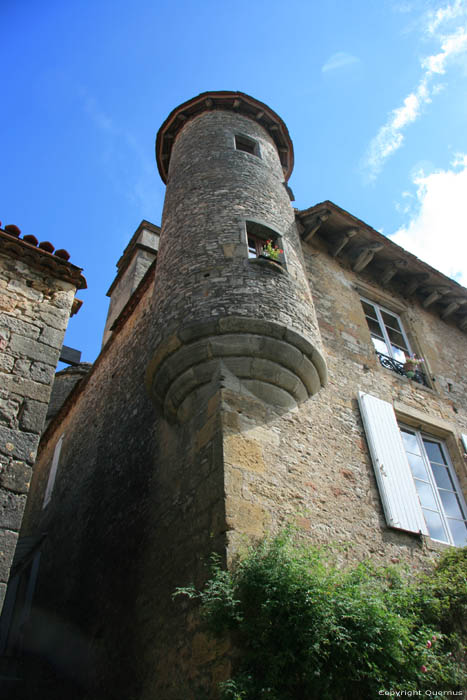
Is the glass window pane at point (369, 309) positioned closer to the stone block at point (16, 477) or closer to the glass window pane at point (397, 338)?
the glass window pane at point (397, 338)

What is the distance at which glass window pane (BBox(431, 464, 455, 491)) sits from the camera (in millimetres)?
6520

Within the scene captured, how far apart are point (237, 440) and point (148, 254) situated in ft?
31.0

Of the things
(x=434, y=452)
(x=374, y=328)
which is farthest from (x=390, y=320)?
(x=434, y=452)

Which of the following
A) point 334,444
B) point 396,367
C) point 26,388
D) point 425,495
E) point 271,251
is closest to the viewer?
point 26,388

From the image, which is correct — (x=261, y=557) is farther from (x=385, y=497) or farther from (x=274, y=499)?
(x=385, y=497)

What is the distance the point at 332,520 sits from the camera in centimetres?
481

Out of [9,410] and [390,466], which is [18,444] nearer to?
[9,410]

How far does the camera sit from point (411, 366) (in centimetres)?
766

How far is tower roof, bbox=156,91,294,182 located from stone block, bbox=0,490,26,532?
760 cm

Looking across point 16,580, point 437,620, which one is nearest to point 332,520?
point 437,620

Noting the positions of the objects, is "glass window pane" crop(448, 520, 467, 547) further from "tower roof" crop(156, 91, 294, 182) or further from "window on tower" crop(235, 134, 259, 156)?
"tower roof" crop(156, 91, 294, 182)

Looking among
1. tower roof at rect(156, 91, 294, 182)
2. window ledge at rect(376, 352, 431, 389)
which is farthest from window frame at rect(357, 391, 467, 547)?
tower roof at rect(156, 91, 294, 182)

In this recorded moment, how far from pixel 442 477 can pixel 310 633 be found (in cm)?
405

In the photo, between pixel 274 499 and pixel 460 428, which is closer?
pixel 274 499
